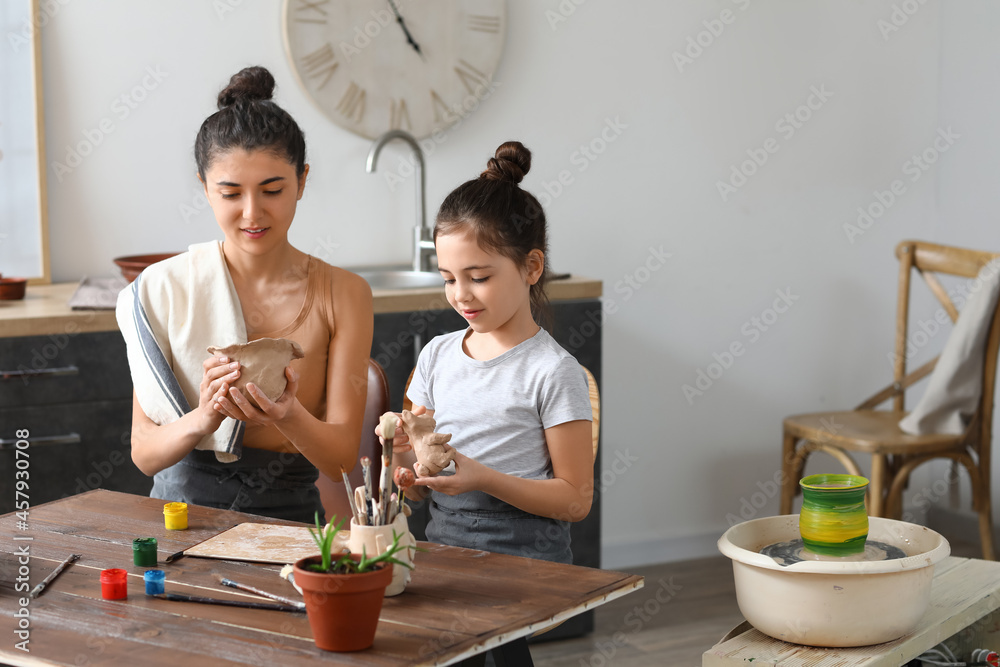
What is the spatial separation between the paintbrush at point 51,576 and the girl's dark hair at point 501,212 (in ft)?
2.24

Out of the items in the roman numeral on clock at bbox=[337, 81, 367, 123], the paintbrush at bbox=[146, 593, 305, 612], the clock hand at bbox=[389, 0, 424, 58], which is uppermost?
the clock hand at bbox=[389, 0, 424, 58]

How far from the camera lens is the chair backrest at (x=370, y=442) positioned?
1.91 metres

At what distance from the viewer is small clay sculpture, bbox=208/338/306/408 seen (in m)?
1.44

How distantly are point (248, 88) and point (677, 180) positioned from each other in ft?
5.99

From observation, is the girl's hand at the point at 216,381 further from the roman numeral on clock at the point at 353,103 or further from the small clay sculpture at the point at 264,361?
the roman numeral on clock at the point at 353,103

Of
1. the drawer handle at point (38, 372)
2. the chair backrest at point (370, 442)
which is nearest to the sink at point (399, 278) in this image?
the drawer handle at point (38, 372)

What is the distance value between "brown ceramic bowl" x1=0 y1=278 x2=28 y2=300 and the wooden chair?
2.11 meters

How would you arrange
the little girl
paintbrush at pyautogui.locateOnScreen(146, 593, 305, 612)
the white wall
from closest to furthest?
1. paintbrush at pyautogui.locateOnScreen(146, 593, 305, 612)
2. the little girl
3. the white wall

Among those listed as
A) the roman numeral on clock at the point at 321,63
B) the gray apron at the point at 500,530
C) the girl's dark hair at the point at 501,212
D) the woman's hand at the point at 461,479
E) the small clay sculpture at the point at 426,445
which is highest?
the roman numeral on clock at the point at 321,63

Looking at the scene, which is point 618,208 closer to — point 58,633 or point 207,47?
point 207,47

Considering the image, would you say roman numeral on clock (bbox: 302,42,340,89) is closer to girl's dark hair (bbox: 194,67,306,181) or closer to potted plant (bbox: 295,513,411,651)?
girl's dark hair (bbox: 194,67,306,181)

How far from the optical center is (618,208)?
130 inches

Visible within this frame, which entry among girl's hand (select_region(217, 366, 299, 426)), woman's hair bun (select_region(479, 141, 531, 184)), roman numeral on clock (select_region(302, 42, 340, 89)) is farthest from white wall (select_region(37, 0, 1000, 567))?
girl's hand (select_region(217, 366, 299, 426))

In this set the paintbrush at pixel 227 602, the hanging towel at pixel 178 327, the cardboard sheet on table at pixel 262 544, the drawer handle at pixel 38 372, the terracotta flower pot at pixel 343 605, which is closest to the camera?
the terracotta flower pot at pixel 343 605
